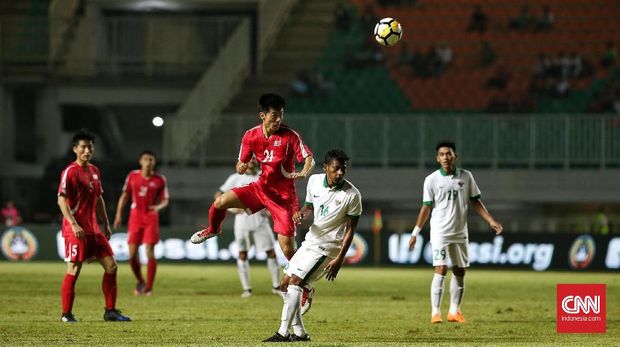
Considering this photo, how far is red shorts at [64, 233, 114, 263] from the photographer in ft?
45.5

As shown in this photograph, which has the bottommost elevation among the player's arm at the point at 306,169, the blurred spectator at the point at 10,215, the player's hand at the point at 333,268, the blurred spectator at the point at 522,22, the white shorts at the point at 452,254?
the blurred spectator at the point at 10,215

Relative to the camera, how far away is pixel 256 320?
14.8 m

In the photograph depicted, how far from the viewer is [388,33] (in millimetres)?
16359

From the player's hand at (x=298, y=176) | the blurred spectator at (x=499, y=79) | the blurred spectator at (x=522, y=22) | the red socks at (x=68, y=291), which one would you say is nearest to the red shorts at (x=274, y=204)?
the player's hand at (x=298, y=176)

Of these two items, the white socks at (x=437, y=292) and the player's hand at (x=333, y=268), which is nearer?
the player's hand at (x=333, y=268)

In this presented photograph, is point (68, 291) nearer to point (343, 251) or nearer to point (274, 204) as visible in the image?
point (274, 204)

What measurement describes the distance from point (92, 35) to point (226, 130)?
276 inches

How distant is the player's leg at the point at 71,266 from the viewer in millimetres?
13859

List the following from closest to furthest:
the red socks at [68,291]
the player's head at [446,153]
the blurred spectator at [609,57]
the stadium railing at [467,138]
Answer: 1. the red socks at [68,291]
2. the player's head at [446,153]
3. the stadium railing at [467,138]
4. the blurred spectator at [609,57]

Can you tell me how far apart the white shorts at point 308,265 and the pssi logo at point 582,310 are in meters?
2.29

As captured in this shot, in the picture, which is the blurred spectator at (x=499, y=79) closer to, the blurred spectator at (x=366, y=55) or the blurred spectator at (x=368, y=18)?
the blurred spectator at (x=366, y=55)

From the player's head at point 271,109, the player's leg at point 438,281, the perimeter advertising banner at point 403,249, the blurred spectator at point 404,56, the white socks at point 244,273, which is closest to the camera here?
the player's head at point 271,109

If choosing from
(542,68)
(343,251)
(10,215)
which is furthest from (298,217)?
(542,68)

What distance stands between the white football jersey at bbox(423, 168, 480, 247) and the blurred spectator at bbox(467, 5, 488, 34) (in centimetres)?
2159
